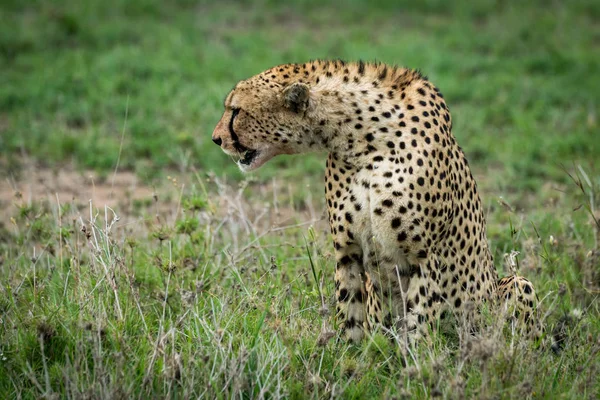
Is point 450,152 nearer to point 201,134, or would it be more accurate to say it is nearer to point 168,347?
point 168,347

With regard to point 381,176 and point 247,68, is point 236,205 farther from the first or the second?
point 247,68

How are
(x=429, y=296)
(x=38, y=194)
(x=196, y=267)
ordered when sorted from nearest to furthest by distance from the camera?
(x=429, y=296) → (x=196, y=267) → (x=38, y=194)

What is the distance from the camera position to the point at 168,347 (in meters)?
2.99

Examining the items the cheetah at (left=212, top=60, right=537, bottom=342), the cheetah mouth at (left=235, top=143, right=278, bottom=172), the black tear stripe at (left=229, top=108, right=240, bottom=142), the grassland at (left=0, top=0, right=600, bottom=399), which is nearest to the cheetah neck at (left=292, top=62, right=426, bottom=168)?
the cheetah at (left=212, top=60, right=537, bottom=342)

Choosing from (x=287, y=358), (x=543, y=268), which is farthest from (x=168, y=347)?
(x=543, y=268)

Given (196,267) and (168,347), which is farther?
(196,267)

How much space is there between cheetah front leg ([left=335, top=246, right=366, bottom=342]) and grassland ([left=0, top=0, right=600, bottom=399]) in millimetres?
98

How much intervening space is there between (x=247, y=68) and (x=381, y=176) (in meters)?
4.81

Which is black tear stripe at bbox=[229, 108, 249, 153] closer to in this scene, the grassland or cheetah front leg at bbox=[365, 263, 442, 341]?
the grassland

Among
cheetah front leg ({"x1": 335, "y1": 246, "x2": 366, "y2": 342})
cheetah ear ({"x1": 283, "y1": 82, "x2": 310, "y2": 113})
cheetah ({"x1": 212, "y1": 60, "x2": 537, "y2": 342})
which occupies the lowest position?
cheetah front leg ({"x1": 335, "y1": 246, "x2": 366, "y2": 342})

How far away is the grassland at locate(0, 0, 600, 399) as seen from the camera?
286 cm

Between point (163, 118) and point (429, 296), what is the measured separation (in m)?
4.04

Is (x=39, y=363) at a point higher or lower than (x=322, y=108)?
lower

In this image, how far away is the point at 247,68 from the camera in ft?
25.3
